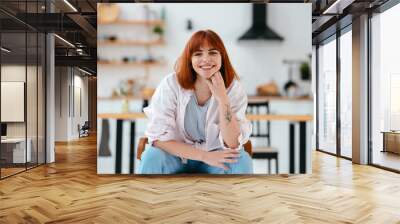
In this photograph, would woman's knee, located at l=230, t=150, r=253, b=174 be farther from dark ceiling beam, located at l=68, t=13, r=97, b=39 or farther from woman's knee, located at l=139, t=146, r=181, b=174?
dark ceiling beam, located at l=68, t=13, r=97, b=39

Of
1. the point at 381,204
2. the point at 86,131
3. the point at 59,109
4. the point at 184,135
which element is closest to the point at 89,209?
the point at 184,135

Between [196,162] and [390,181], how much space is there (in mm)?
2678

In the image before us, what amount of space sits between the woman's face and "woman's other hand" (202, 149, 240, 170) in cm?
102

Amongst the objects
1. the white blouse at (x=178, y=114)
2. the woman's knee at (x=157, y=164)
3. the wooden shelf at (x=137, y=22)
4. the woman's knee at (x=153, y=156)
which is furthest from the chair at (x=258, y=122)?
the wooden shelf at (x=137, y=22)

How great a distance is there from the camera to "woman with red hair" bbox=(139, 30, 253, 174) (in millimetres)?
5406

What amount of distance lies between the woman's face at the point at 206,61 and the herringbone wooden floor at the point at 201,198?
1.46 m

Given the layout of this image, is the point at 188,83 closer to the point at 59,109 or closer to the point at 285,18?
the point at 285,18

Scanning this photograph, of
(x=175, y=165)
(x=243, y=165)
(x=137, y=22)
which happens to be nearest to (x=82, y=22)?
(x=137, y=22)

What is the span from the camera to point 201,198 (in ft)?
15.2

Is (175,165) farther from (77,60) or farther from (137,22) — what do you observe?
(77,60)

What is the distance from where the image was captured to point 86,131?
1747 cm

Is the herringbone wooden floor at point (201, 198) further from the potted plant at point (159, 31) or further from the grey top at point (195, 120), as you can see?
the potted plant at point (159, 31)

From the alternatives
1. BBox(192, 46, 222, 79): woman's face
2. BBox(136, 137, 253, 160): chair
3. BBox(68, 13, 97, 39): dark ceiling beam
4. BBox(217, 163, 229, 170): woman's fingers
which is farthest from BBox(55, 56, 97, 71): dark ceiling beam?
BBox(217, 163, 229, 170): woman's fingers

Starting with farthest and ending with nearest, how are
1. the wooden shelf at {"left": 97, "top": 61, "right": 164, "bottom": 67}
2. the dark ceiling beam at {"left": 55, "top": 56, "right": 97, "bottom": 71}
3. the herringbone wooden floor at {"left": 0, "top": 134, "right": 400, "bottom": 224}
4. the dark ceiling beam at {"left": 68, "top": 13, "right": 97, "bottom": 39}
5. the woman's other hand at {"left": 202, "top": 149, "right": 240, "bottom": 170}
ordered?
the dark ceiling beam at {"left": 55, "top": 56, "right": 97, "bottom": 71}
the dark ceiling beam at {"left": 68, "top": 13, "right": 97, "bottom": 39}
the wooden shelf at {"left": 97, "top": 61, "right": 164, "bottom": 67}
the woman's other hand at {"left": 202, "top": 149, "right": 240, "bottom": 170}
the herringbone wooden floor at {"left": 0, "top": 134, "right": 400, "bottom": 224}
